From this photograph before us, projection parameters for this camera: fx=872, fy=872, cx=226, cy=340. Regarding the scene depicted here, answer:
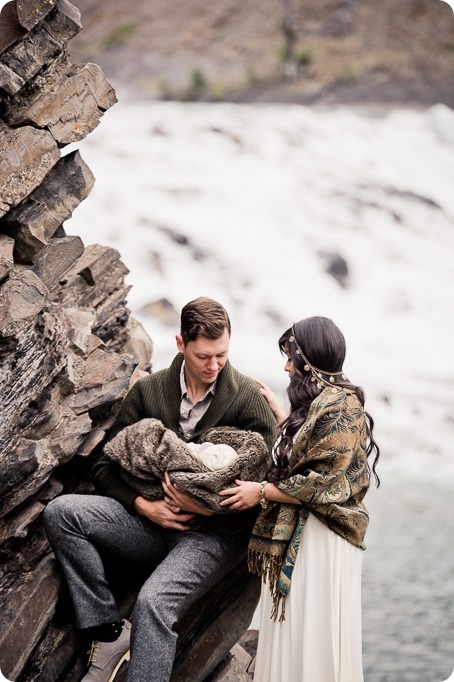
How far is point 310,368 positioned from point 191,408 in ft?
2.04

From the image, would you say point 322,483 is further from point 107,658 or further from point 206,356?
point 107,658

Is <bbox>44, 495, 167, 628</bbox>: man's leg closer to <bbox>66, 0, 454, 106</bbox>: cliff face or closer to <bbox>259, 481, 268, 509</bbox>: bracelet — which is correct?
<bbox>259, 481, 268, 509</bbox>: bracelet

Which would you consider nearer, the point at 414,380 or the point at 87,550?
the point at 87,550

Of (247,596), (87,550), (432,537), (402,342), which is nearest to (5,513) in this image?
(87,550)

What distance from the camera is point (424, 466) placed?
35.1 feet

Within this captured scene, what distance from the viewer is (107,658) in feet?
11.3

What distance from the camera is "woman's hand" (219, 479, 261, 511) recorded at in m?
3.33

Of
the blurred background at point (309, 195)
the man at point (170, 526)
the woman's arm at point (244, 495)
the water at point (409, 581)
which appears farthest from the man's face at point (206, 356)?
the blurred background at point (309, 195)

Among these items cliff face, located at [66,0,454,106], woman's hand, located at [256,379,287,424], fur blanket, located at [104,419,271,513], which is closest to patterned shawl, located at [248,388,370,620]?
fur blanket, located at [104,419,271,513]

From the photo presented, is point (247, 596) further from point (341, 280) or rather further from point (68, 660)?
point (341, 280)

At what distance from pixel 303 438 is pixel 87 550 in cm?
98

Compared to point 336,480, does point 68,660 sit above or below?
below

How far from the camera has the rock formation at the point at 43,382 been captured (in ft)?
11.9

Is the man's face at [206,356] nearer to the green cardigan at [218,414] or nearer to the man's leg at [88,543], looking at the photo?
the green cardigan at [218,414]
